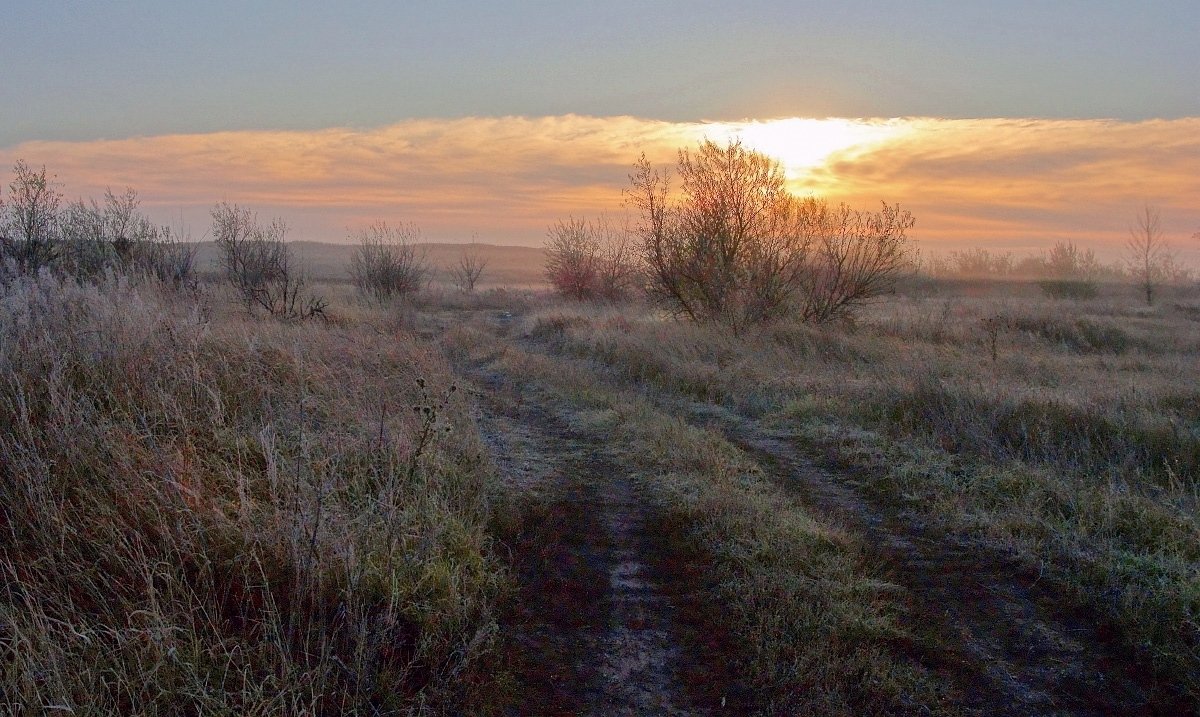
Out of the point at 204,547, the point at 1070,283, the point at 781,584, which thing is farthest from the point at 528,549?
the point at 1070,283

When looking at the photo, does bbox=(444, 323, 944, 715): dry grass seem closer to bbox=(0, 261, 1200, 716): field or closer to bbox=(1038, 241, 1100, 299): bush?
bbox=(0, 261, 1200, 716): field

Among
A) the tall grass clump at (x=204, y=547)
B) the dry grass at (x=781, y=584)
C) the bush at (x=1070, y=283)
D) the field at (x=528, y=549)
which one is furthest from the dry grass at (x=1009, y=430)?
the bush at (x=1070, y=283)

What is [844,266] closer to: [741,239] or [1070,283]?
[741,239]

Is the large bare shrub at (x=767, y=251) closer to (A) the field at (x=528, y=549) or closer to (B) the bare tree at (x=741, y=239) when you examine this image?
(B) the bare tree at (x=741, y=239)

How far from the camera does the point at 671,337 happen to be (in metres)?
16.2

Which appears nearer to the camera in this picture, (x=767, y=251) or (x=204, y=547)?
(x=204, y=547)

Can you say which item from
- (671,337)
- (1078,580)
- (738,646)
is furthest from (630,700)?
(671,337)

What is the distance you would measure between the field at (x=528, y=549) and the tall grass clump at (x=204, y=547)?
22 millimetres

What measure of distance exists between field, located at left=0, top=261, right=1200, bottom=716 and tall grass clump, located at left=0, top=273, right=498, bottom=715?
22 millimetres

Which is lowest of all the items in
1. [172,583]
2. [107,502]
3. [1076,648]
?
[1076,648]

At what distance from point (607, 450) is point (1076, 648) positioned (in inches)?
186

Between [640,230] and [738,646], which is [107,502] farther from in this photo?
[640,230]

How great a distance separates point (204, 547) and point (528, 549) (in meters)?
2.14

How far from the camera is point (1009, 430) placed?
28.1 feet
